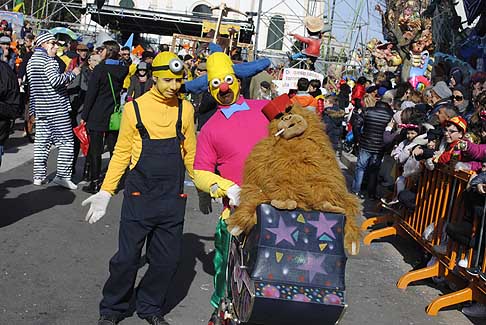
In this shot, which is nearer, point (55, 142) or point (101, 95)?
point (101, 95)

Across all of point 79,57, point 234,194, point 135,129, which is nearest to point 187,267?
point 135,129

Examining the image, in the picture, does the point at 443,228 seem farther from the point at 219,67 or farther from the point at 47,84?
the point at 47,84

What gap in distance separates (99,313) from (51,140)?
4817 mm

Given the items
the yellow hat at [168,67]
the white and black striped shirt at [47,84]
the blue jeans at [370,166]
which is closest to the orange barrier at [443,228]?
the yellow hat at [168,67]

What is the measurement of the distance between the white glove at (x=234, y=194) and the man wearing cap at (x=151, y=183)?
0.71 metres

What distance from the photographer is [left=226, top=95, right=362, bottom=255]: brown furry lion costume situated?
3520 mm

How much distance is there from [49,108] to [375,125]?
5.07 m

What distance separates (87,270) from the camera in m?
6.02

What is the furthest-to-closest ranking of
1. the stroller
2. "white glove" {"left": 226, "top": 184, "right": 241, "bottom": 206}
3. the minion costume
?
the minion costume, "white glove" {"left": 226, "top": 184, "right": 241, "bottom": 206}, the stroller

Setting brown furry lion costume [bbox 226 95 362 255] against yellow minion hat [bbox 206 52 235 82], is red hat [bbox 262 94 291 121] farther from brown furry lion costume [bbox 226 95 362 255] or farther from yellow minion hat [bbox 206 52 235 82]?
yellow minion hat [bbox 206 52 235 82]

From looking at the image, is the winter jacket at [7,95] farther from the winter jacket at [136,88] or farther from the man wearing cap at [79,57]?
the man wearing cap at [79,57]

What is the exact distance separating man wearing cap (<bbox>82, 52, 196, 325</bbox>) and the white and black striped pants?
484cm

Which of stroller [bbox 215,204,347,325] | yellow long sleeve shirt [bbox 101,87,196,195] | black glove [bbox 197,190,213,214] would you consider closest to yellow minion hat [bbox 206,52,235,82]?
yellow long sleeve shirt [bbox 101,87,196,195]

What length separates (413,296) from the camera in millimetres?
6398
